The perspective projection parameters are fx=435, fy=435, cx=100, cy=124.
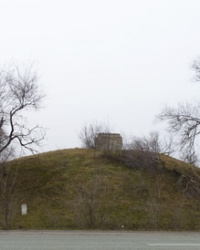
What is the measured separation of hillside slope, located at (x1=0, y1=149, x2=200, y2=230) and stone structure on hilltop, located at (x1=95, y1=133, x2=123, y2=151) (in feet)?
4.64

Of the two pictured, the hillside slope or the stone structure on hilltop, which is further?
the stone structure on hilltop

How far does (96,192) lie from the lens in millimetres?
21922

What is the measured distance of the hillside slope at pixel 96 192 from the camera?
20.7 meters

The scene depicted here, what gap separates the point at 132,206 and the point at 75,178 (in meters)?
5.50

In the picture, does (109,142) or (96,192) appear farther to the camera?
(109,142)

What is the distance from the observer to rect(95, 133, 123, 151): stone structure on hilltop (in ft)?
122

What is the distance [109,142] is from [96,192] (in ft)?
54.4

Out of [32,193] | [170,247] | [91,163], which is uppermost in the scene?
[91,163]

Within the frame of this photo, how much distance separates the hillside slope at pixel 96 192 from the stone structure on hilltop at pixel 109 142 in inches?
55.7

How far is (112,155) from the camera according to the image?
117ft

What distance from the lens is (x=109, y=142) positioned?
1511 inches

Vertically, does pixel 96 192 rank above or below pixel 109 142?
below

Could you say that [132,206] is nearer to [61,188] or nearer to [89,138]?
[61,188]

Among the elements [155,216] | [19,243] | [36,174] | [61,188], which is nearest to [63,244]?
[19,243]
